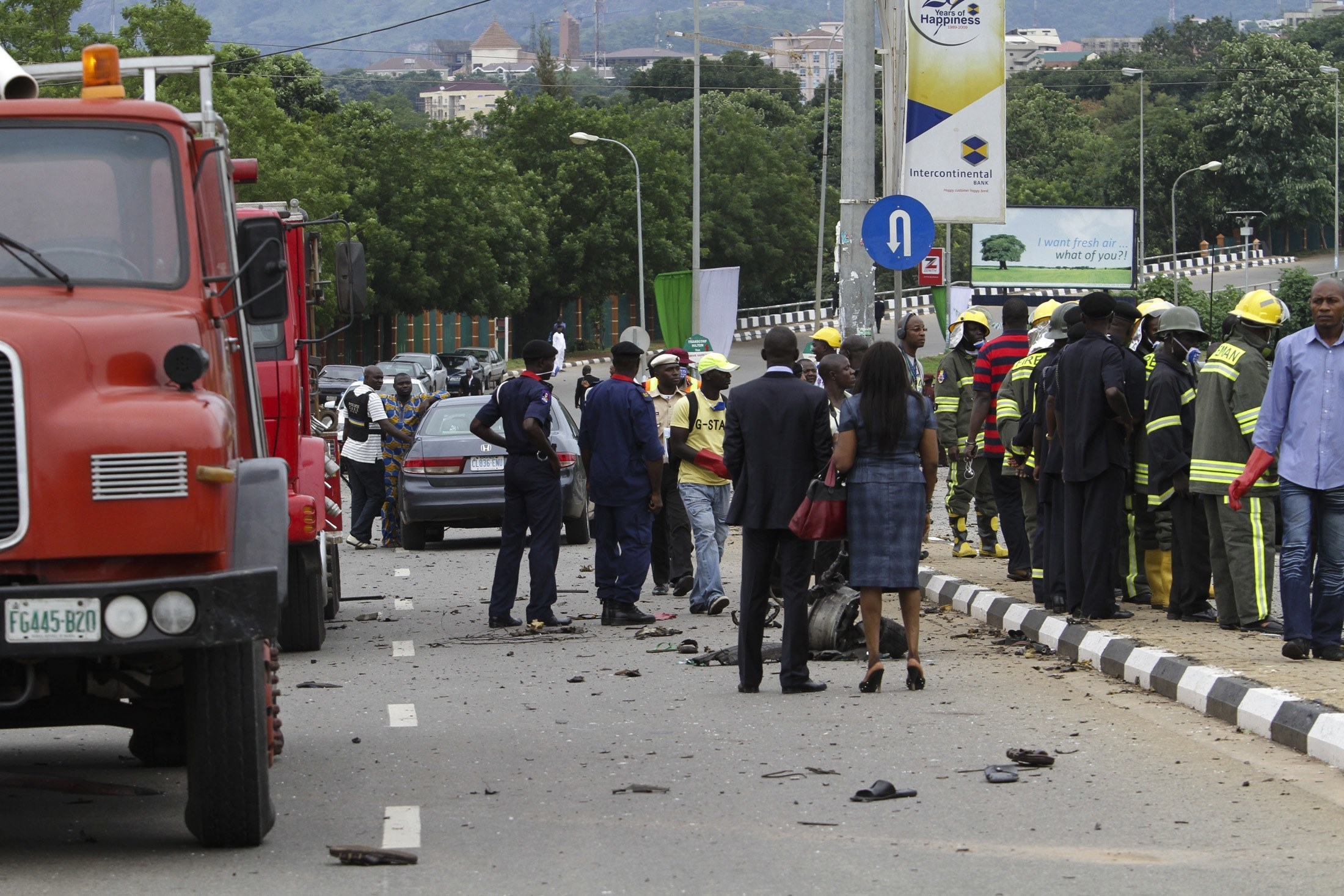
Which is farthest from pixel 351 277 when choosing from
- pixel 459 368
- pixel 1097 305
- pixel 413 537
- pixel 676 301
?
pixel 459 368

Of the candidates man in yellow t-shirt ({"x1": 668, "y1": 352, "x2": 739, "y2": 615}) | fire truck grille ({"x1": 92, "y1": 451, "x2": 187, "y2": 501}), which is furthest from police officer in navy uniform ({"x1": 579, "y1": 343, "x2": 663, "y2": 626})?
fire truck grille ({"x1": 92, "y1": 451, "x2": 187, "y2": 501})

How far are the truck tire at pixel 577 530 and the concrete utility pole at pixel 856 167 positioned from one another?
188 inches

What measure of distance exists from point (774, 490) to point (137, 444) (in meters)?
4.72

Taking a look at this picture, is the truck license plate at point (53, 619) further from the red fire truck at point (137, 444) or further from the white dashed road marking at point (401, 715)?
the white dashed road marking at point (401, 715)

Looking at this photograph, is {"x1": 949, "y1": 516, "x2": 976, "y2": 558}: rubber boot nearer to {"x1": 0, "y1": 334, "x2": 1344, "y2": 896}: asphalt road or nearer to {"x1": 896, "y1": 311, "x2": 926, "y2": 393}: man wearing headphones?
{"x1": 896, "y1": 311, "x2": 926, "y2": 393}: man wearing headphones

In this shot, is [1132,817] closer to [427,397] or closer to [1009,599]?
[1009,599]

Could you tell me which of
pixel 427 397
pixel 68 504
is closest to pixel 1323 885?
pixel 68 504

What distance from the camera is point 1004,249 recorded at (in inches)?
2422

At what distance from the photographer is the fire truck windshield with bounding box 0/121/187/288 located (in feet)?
22.3

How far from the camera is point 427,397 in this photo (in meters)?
21.7

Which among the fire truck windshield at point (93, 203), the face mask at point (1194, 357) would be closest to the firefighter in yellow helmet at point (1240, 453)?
the face mask at point (1194, 357)

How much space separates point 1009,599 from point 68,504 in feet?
27.2

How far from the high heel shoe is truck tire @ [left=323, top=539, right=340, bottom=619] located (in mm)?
5054

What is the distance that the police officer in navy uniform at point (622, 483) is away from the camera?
13320mm
